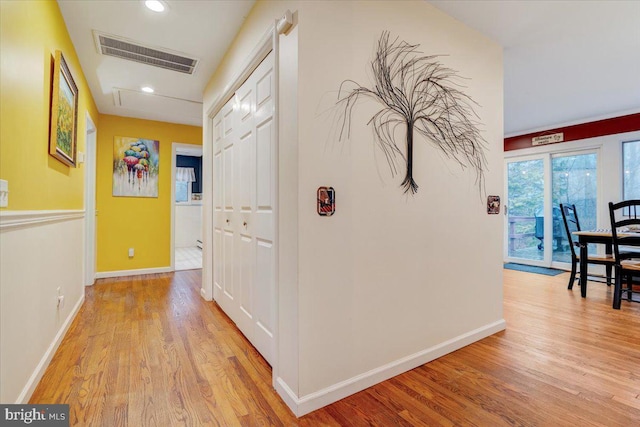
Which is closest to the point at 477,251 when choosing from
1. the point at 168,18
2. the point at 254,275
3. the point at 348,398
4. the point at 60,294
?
the point at 348,398

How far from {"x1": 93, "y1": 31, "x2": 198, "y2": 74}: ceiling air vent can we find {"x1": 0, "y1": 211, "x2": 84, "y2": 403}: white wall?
→ 1.48 meters

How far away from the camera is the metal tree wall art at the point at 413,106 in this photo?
177 cm

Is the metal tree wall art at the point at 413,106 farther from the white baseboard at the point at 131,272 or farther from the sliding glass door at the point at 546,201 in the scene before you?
the white baseboard at the point at 131,272

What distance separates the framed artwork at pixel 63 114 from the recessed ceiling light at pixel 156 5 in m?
0.68

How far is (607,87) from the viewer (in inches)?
138

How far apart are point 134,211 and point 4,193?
3.62 m

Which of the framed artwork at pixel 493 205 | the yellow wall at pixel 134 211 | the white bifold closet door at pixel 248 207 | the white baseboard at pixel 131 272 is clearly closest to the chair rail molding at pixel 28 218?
the white bifold closet door at pixel 248 207

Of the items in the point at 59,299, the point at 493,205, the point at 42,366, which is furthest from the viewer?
the point at 493,205

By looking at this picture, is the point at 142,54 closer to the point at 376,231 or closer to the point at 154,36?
the point at 154,36

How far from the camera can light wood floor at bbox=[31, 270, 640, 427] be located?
1.47 metres

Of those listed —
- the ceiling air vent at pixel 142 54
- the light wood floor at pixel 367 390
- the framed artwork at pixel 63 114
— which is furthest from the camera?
the ceiling air vent at pixel 142 54

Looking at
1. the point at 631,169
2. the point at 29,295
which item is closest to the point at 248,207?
the point at 29,295

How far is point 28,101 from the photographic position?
1625 millimetres

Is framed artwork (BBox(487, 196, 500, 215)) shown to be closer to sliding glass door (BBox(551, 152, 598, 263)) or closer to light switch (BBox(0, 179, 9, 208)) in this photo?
light switch (BBox(0, 179, 9, 208))
